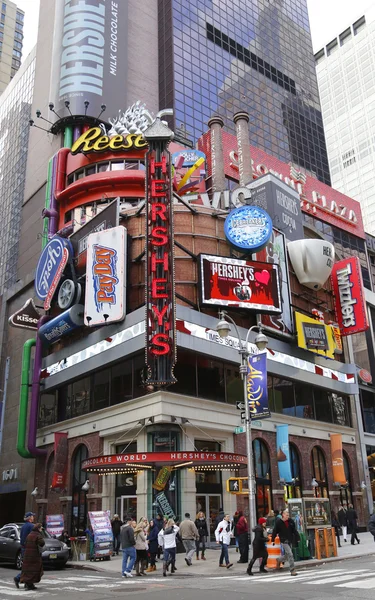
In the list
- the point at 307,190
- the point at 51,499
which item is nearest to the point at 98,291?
the point at 51,499

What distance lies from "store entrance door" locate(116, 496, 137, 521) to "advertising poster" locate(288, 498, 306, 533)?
417 inches

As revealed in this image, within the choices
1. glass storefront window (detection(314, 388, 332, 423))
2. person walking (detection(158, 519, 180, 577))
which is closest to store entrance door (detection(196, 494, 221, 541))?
person walking (detection(158, 519, 180, 577))

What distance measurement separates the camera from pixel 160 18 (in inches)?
2913

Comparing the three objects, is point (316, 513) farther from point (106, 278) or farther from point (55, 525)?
point (106, 278)

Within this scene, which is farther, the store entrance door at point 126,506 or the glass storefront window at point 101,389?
the glass storefront window at point 101,389

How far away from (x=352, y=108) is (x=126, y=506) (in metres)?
162

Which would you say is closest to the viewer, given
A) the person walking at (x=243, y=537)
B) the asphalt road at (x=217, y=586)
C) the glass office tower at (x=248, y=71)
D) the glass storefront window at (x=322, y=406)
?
the asphalt road at (x=217, y=586)

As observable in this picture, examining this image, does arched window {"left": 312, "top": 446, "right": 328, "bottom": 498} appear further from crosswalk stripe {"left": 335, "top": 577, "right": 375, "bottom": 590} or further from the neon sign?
crosswalk stripe {"left": 335, "top": 577, "right": 375, "bottom": 590}

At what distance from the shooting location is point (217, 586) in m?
15.1

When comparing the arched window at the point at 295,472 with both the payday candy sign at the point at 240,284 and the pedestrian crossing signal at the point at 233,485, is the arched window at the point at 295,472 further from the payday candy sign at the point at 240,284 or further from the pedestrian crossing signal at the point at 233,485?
the pedestrian crossing signal at the point at 233,485

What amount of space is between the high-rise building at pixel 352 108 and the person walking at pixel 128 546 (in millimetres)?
142599

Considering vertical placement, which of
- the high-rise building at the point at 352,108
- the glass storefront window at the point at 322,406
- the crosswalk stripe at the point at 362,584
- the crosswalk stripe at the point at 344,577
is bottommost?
the crosswalk stripe at the point at 344,577

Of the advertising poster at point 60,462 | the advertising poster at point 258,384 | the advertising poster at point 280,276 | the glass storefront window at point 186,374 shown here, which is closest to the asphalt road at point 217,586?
the advertising poster at point 258,384

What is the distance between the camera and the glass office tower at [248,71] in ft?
233
